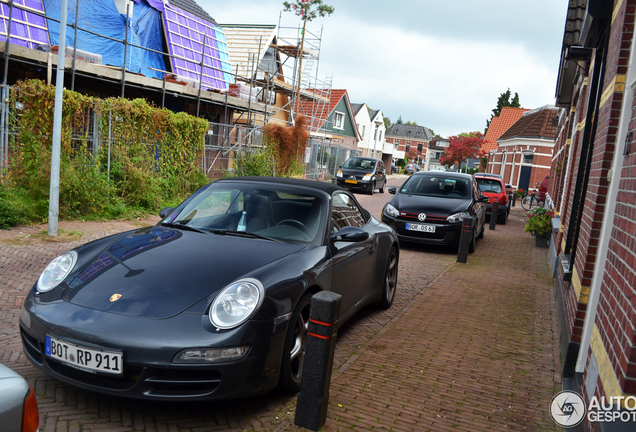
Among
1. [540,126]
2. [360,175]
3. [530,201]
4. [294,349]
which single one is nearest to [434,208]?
[294,349]

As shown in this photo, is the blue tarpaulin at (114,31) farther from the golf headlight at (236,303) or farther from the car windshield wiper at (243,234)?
the golf headlight at (236,303)

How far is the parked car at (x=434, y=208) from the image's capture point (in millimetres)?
10320

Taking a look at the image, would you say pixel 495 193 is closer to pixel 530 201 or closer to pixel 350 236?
pixel 530 201

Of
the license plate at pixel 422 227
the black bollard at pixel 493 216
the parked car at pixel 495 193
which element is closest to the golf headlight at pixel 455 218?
the license plate at pixel 422 227

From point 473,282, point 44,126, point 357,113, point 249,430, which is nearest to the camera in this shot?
point 249,430

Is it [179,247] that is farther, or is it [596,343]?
[179,247]

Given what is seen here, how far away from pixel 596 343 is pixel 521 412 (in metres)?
0.89

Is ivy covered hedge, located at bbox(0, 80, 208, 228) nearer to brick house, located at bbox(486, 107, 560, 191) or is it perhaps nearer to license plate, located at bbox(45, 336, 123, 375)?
license plate, located at bbox(45, 336, 123, 375)

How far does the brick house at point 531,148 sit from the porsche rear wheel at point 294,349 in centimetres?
3616

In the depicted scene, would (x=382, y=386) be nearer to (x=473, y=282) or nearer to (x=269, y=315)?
(x=269, y=315)

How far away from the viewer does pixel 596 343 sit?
3.32 meters

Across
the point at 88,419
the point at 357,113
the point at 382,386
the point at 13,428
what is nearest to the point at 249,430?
the point at 88,419

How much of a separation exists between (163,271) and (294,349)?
1.07m

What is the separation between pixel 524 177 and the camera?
38.1 meters
